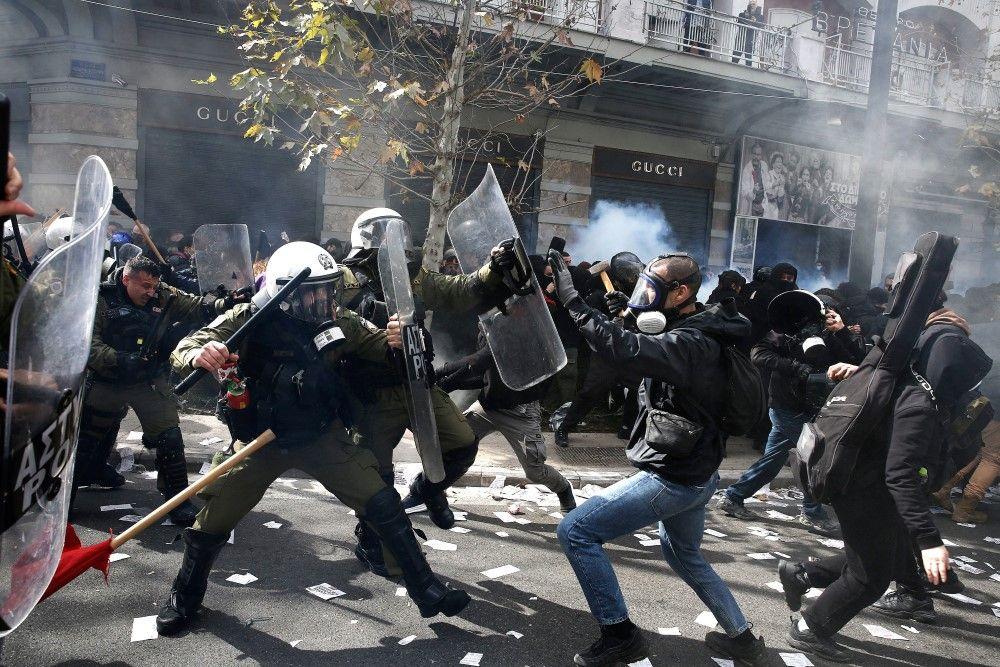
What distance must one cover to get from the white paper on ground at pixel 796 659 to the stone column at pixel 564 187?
10.4 m

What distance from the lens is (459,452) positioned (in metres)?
4.65

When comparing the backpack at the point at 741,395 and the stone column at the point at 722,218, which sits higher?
the stone column at the point at 722,218

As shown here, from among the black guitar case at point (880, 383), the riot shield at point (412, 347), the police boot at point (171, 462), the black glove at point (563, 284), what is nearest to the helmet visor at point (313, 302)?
the riot shield at point (412, 347)

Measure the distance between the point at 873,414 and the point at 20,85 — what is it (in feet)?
39.0

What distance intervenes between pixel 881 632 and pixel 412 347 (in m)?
2.74

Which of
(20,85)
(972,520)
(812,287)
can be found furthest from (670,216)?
(20,85)

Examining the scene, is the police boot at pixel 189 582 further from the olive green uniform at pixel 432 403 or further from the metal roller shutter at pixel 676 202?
the metal roller shutter at pixel 676 202

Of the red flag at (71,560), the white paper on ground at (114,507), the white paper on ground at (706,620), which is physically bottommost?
the white paper on ground at (114,507)

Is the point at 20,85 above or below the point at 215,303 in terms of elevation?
above

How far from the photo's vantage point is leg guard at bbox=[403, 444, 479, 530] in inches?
184

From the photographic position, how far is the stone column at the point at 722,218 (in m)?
15.7

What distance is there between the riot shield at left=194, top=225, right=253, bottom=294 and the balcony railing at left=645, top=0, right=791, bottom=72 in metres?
9.63

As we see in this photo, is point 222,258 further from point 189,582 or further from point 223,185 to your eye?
point 223,185

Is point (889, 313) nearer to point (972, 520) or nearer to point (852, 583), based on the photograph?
point (852, 583)
